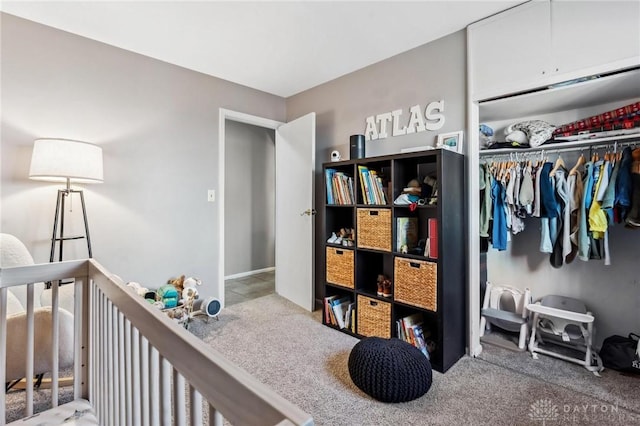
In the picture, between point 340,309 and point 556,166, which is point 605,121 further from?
point 340,309

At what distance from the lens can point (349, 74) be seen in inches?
115

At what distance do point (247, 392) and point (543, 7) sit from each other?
2.52 metres

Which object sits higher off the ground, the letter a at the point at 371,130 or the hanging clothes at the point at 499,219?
the letter a at the point at 371,130

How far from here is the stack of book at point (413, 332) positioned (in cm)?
206

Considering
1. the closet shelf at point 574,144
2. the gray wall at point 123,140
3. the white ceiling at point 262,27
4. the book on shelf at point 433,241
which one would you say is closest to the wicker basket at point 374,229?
the book on shelf at point 433,241

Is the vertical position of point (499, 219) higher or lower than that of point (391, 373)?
higher

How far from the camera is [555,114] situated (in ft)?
7.64

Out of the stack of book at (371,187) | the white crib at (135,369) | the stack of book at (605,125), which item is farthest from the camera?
the stack of book at (371,187)

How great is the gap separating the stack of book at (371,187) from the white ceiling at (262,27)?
39.8 inches

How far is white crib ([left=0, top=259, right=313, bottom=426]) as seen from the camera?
0.48 metres

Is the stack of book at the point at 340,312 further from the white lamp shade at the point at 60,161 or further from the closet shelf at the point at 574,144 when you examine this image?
the white lamp shade at the point at 60,161

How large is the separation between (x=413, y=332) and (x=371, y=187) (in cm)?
110

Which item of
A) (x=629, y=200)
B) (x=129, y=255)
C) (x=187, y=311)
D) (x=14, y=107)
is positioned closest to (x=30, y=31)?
(x=14, y=107)

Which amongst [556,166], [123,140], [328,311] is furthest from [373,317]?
[123,140]
